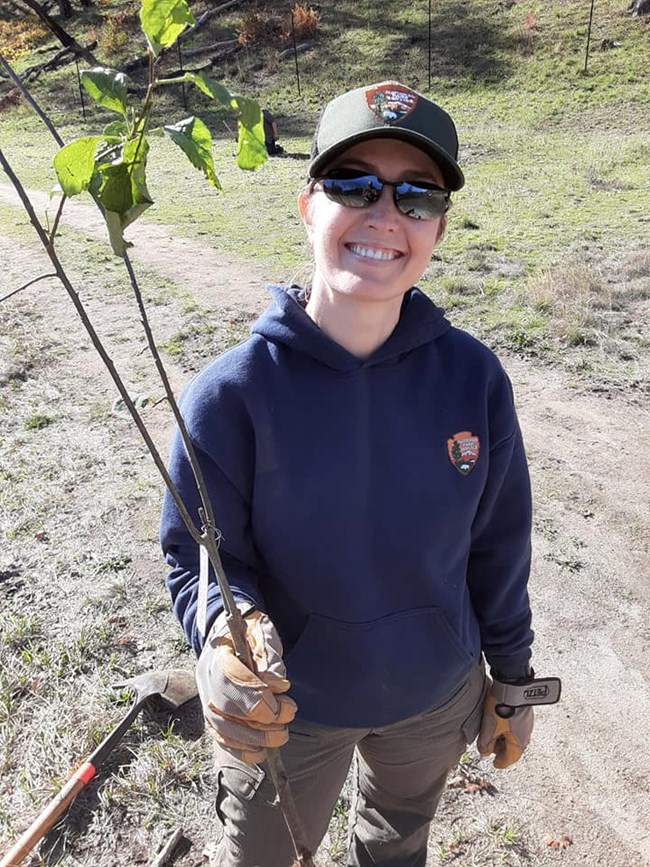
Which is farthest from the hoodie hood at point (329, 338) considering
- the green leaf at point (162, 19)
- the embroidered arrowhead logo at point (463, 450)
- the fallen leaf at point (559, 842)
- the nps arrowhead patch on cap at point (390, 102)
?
the fallen leaf at point (559, 842)

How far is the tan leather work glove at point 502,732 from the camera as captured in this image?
6.52 ft

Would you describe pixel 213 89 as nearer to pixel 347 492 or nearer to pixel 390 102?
→ pixel 390 102

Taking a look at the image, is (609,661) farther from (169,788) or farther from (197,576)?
(197,576)

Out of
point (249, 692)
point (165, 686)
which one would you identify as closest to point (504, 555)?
point (249, 692)

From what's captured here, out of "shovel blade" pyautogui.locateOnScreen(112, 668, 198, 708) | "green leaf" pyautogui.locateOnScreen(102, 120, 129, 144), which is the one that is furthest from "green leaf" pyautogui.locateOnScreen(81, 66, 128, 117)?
"shovel blade" pyautogui.locateOnScreen(112, 668, 198, 708)

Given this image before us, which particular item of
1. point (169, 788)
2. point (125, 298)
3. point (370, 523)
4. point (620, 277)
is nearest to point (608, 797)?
point (169, 788)

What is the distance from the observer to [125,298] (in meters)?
7.92

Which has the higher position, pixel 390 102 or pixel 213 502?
pixel 390 102

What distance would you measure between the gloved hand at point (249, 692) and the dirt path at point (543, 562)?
1.42 meters

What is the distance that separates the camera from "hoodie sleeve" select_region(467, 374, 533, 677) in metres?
1.83

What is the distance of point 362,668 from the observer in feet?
5.54

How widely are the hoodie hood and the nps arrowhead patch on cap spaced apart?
16.8 inches

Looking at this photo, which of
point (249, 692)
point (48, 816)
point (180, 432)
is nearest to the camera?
point (180, 432)

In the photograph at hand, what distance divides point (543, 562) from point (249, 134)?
11.3 feet
